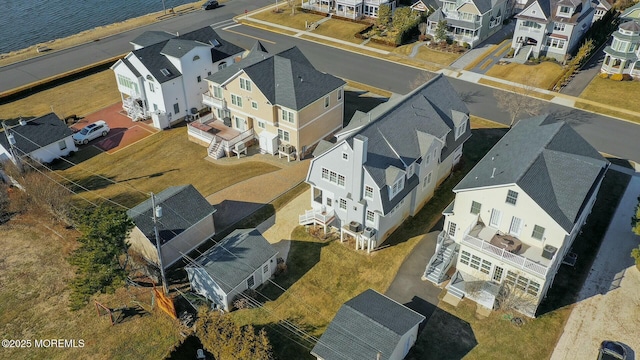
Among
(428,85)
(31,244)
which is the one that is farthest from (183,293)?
(428,85)

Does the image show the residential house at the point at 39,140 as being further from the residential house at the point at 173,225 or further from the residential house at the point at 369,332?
the residential house at the point at 369,332

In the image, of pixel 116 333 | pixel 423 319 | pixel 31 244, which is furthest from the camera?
pixel 31 244

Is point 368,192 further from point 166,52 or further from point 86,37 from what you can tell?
point 86,37

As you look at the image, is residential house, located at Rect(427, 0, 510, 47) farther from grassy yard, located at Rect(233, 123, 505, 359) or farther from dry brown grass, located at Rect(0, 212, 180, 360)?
dry brown grass, located at Rect(0, 212, 180, 360)

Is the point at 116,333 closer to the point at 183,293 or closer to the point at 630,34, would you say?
the point at 183,293

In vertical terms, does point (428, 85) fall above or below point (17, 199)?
above

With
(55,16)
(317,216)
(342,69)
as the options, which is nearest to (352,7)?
(342,69)

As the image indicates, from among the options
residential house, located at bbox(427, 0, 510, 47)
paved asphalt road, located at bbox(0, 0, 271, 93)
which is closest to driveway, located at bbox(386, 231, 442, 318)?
residential house, located at bbox(427, 0, 510, 47)

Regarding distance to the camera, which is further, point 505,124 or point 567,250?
point 505,124
